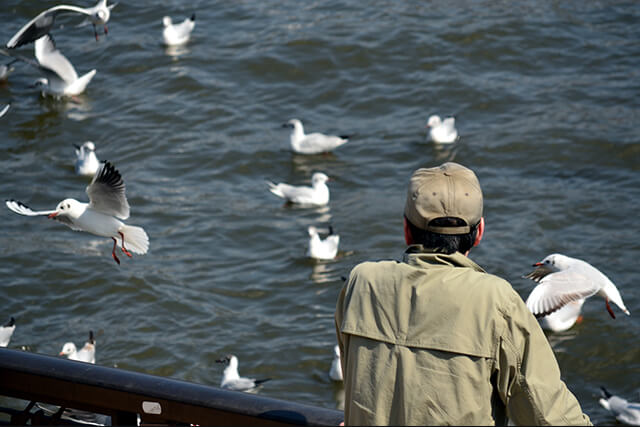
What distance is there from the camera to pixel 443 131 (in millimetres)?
11766

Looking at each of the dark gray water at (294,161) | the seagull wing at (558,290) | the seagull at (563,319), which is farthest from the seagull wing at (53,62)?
the seagull wing at (558,290)

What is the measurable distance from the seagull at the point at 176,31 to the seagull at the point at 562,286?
1029 centimetres

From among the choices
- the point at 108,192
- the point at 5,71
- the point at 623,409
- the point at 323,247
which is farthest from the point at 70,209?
the point at 5,71

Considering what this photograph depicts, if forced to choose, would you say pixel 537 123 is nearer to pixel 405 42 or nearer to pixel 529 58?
pixel 529 58

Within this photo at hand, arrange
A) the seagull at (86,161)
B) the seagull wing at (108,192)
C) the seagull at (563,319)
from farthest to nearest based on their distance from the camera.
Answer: the seagull at (86,161), the seagull at (563,319), the seagull wing at (108,192)

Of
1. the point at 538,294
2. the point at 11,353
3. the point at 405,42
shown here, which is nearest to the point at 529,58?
the point at 405,42

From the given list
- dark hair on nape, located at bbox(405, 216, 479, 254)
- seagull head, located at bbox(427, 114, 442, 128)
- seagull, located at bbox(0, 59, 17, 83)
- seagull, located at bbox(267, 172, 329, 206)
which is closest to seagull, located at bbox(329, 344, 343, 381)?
seagull, located at bbox(267, 172, 329, 206)

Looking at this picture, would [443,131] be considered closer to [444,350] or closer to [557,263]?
[557,263]

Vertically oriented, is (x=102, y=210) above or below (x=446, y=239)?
below

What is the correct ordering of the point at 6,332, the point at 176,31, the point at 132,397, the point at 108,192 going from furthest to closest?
the point at 176,31, the point at 6,332, the point at 108,192, the point at 132,397

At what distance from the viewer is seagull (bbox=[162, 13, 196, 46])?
15.0 meters

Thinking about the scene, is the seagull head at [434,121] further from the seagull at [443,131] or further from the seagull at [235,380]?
the seagull at [235,380]

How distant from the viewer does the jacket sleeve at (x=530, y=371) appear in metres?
1.79

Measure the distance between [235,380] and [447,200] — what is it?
217 inches
